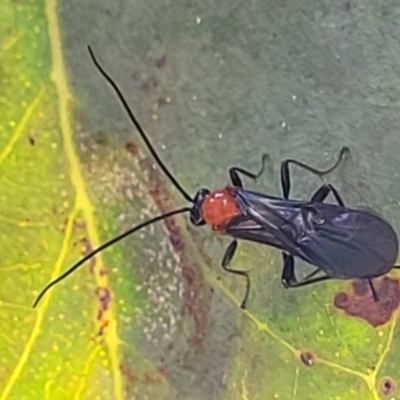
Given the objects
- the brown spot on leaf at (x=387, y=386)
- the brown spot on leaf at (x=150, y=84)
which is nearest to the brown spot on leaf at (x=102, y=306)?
the brown spot on leaf at (x=150, y=84)

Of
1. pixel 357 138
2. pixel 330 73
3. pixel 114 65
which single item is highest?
pixel 114 65

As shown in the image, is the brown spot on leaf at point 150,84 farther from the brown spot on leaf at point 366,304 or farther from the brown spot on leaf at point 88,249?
the brown spot on leaf at point 366,304

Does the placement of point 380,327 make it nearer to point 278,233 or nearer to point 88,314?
point 278,233

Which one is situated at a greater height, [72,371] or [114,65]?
[114,65]

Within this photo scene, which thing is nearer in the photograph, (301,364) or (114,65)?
(114,65)

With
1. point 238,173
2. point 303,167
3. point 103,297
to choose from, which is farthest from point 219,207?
point 103,297

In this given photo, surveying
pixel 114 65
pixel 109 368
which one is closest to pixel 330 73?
pixel 114 65
